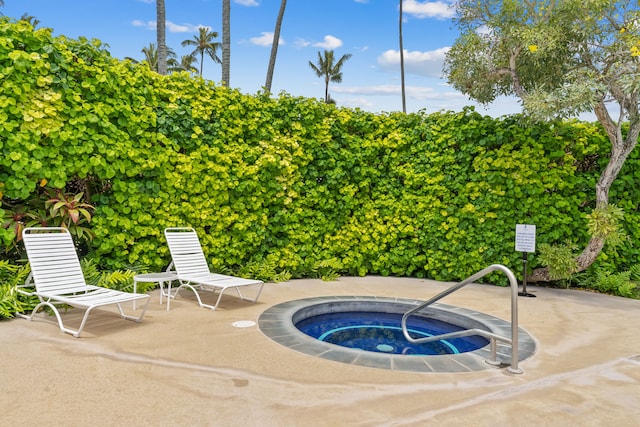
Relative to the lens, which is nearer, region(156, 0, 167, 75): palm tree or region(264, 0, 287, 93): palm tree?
region(156, 0, 167, 75): palm tree

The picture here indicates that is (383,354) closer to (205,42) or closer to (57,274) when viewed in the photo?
(57,274)

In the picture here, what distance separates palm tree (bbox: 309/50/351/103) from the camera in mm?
44906

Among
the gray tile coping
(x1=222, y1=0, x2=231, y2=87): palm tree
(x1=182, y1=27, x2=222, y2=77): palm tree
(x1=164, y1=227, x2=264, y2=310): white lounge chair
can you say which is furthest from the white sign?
(x1=182, y1=27, x2=222, y2=77): palm tree

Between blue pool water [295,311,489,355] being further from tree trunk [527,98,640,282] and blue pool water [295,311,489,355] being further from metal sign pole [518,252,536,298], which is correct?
tree trunk [527,98,640,282]

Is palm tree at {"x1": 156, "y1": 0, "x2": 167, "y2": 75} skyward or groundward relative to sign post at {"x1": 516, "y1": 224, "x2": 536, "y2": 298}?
skyward

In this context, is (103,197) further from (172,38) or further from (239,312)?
(172,38)

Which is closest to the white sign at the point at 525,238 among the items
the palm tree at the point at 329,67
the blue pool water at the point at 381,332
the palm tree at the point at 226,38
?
the blue pool water at the point at 381,332

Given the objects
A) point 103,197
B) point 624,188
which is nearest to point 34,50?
point 103,197

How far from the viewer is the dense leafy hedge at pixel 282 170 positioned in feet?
18.6

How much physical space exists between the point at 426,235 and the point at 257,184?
3.57m

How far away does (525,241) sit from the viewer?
24.1ft

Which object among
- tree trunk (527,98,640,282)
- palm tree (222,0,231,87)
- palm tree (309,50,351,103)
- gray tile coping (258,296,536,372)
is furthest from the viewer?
palm tree (309,50,351,103)

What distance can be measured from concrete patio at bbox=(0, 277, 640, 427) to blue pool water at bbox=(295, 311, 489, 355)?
993mm

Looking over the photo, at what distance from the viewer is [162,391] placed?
319cm
